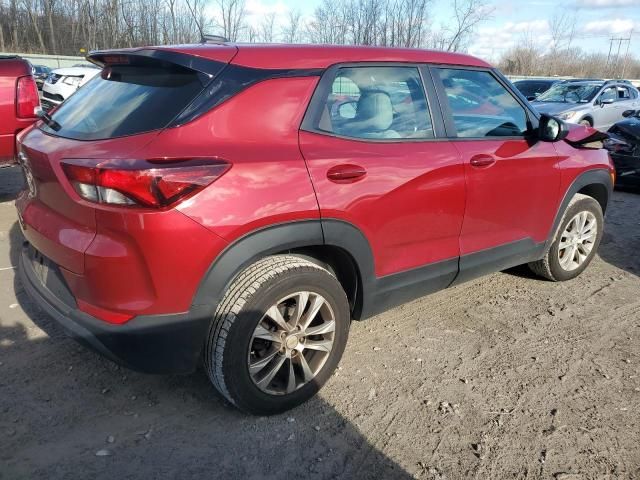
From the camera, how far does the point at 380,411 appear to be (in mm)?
2832

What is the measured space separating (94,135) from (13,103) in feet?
12.8

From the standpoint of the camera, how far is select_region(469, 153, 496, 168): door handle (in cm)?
329

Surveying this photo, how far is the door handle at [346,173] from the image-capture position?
2.63m

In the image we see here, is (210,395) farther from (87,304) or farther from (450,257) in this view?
(450,257)

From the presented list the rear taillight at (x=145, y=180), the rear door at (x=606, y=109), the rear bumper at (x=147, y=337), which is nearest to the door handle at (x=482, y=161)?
the rear taillight at (x=145, y=180)

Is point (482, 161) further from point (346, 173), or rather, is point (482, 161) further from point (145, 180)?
point (145, 180)

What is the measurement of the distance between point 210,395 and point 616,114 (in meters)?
13.7

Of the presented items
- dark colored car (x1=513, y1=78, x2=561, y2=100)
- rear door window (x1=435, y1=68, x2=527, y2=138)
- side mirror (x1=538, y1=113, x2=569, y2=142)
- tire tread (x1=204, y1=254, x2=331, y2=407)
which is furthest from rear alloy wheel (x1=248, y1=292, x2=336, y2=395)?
dark colored car (x1=513, y1=78, x2=561, y2=100)

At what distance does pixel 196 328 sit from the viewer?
7.87 feet

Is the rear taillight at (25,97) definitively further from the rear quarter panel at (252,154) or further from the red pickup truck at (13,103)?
the rear quarter panel at (252,154)

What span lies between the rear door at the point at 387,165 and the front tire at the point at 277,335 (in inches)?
13.5

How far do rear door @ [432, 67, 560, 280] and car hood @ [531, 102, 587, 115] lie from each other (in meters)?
8.87

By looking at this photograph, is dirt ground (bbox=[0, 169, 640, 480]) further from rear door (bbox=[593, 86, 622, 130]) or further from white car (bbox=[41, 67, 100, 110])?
white car (bbox=[41, 67, 100, 110])

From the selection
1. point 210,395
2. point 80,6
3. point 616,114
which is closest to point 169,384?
point 210,395
